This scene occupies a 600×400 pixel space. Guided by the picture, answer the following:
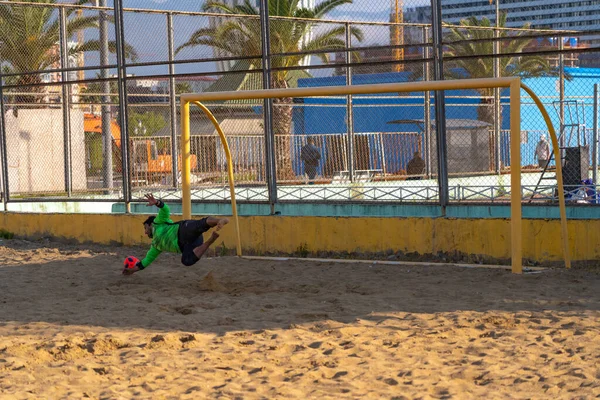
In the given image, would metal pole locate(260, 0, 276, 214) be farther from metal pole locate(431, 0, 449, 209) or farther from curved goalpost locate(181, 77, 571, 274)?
metal pole locate(431, 0, 449, 209)

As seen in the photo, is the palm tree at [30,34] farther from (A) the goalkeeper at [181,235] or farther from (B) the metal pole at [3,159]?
(A) the goalkeeper at [181,235]

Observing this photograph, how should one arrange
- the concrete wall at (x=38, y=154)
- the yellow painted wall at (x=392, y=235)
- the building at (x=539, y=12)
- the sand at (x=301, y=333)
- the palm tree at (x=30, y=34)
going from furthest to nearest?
the palm tree at (x=30, y=34)
the concrete wall at (x=38, y=154)
the building at (x=539, y=12)
the yellow painted wall at (x=392, y=235)
the sand at (x=301, y=333)

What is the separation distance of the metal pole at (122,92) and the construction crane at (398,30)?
3.85 metres

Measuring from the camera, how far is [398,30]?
1603 cm

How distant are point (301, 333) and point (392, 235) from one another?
156 inches

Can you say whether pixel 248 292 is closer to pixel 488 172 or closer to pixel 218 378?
pixel 218 378

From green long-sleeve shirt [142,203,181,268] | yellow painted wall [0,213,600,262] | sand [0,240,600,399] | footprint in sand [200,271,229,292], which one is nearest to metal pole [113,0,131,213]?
yellow painted wall [0,213,600,262]

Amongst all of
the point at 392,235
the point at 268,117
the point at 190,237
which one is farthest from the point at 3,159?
the point at 392,235

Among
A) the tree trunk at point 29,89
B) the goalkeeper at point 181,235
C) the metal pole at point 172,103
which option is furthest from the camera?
the tree trunk at point 29,89

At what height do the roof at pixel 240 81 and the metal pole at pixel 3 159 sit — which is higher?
the roof at pixel 240 81

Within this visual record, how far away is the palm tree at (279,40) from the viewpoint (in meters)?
15.9

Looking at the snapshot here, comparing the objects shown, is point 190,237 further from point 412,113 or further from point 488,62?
point 412,113

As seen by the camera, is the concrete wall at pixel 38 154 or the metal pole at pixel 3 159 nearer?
the metal pole at pixel 3 159

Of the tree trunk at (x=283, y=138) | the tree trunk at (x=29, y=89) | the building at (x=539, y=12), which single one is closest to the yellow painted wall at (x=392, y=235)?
the building at (x=539, y=12)
